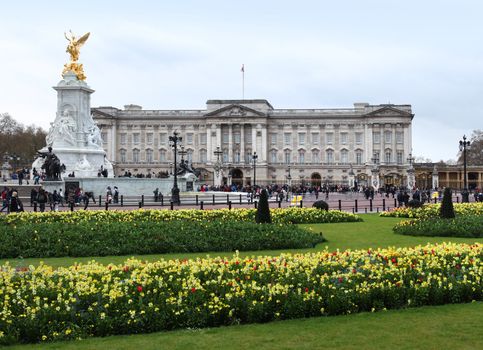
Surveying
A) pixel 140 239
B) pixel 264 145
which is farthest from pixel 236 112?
pixel 140 239

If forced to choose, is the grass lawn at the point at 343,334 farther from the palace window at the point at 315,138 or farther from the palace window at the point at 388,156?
the palace window at the point at 315,138

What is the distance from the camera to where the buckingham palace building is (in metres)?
104

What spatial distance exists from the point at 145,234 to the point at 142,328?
8.47 m

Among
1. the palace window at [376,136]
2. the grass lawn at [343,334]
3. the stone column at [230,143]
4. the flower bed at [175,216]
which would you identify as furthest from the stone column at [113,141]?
the grass lawn at [343,334]

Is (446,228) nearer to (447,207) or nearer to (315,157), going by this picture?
(447,207)

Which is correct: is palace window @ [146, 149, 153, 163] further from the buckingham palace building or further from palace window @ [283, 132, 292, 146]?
palace window @ [283, 132, 292, 146]

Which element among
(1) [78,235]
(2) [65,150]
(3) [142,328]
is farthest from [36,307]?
(2) [65,150]

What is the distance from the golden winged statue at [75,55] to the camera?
4878 centimetres

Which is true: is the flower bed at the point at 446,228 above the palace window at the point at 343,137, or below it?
below

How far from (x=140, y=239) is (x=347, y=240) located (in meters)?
6.29

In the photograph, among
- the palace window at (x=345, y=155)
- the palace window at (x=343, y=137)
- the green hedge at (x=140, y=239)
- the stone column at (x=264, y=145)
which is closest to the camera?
the green hedge at (x=140, y=239)

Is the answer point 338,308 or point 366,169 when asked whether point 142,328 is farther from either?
point 366,169

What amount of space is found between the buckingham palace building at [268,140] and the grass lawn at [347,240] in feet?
265

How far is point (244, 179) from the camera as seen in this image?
348 ft
